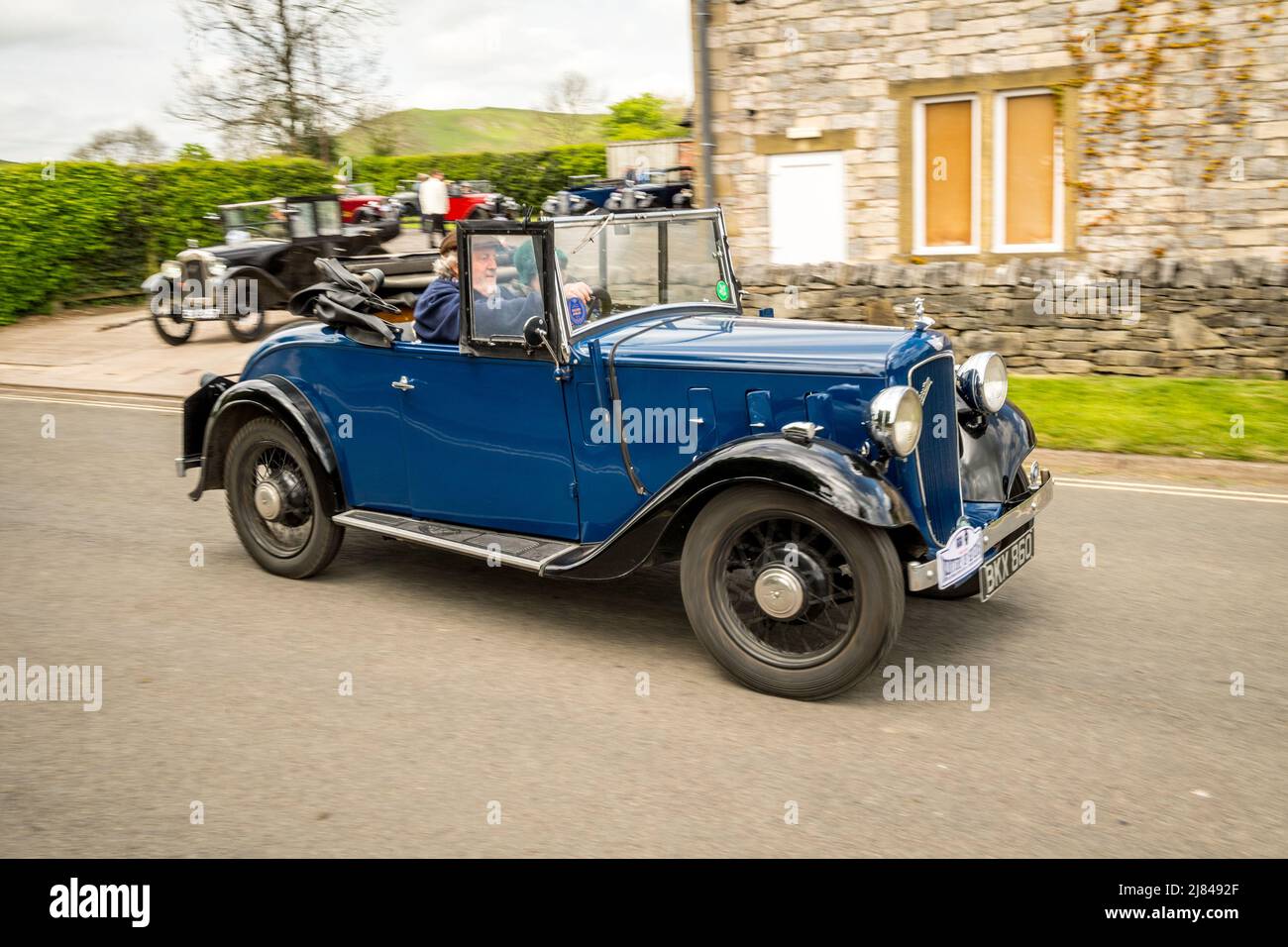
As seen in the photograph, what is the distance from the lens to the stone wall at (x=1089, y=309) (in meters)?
10.4

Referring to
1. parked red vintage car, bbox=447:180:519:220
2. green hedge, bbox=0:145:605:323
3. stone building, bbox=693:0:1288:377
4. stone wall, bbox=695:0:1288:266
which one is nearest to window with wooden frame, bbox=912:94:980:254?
stone building, bbox=693:0:1288:377

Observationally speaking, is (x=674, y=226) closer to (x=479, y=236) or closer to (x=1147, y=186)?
(x=479, y=236)

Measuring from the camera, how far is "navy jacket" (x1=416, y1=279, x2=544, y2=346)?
195 inches

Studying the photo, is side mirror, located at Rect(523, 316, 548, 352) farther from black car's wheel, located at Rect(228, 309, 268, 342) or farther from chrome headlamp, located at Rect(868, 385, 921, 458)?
→ black car's wheel, located at Rect(228, 309, 268, 342)

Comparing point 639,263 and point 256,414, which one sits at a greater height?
point 639,263

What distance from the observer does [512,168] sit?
30438 mm

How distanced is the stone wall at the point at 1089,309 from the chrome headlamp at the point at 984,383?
6.47 m

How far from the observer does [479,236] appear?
5.04 metres

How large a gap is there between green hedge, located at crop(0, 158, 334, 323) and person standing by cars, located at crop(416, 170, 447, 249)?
277 centimetres

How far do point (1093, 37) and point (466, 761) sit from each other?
35.8 ft

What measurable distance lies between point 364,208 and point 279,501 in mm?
19053

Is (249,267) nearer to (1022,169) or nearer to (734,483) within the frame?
(1022,169)

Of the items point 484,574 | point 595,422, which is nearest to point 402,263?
point 484,574

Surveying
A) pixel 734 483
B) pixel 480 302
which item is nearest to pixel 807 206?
pixel 480 302
